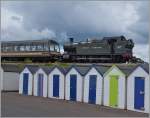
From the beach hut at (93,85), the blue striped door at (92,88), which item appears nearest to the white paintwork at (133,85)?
the beach hut at (93,85)

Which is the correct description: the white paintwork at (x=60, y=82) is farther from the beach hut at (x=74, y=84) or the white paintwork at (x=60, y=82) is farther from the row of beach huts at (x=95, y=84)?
the beach hut at (x=74, y=84)

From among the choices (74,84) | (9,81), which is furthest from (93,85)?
(9,81)

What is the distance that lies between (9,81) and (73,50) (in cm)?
1019

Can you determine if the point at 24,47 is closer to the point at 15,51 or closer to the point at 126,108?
the point at 15,51

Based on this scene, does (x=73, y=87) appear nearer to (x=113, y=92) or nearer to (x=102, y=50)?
(x=113, y=92)

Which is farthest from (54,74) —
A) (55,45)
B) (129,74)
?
(55,45)

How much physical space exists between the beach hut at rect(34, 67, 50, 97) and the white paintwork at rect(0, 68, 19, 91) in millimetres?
4290

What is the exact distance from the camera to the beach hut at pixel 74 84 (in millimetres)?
19422

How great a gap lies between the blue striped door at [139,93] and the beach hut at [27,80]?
9.17 meters

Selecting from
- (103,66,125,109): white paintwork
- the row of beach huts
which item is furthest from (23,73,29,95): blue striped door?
(103,66,125,109): white paintwork

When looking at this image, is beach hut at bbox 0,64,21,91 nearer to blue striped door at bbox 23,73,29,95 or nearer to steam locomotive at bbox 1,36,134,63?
blue striped door at bbox 23,73,29,95

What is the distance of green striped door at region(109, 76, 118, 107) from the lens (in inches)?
669

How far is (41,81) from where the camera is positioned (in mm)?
22516

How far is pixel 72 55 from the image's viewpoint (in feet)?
115
